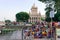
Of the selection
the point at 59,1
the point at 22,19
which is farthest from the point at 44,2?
the point at 22,19

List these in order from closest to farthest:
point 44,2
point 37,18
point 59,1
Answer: point 59,1, point 44,2, point 37,18

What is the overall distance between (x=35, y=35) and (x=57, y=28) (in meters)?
2.74

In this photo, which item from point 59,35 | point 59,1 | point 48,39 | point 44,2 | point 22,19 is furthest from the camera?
point 22,19

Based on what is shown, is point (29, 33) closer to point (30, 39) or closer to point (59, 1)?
point (30, 39)

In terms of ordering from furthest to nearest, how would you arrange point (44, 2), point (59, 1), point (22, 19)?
point (22, 19)
point (44, 2)
point (59, 1)

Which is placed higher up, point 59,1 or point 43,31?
point 59,1

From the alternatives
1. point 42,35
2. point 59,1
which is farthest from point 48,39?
point 59,1

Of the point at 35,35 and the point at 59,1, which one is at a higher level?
the point at 59,1

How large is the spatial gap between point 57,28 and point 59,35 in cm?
38

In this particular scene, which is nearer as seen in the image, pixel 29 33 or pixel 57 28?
pixel 57 28

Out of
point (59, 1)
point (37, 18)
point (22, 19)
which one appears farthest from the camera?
point (37, 18)

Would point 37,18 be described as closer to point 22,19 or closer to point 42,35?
point 22,19

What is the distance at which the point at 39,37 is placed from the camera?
14008 mm

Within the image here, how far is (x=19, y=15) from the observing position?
116250 millimetres
